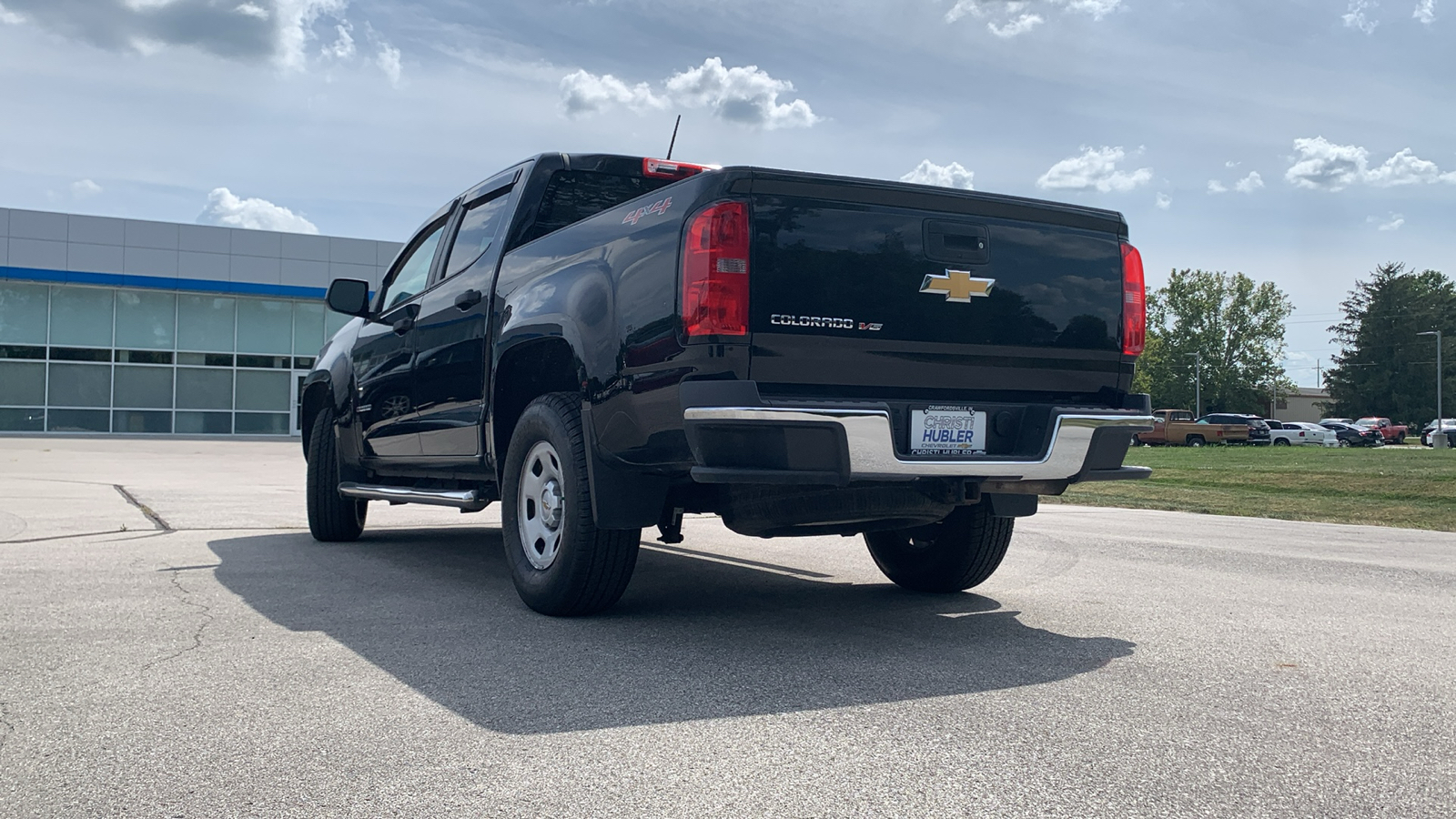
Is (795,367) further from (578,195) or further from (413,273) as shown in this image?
→ (413,273)

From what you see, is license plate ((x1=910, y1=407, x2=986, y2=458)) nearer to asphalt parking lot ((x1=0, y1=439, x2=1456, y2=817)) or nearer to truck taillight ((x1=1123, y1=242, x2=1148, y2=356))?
asphalt parking lot ((x1=0, y1=439, x2=1456, y2=817))

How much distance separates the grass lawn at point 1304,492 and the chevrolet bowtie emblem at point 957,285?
24.6ft

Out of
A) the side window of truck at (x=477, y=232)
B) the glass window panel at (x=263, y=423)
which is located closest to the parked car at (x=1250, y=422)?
the glass window panel at (x=263, y=423)

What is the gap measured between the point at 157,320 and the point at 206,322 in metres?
1.39

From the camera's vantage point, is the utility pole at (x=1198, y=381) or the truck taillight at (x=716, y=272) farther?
the utility pole at (x=1198, y=381)

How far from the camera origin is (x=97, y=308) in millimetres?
36750

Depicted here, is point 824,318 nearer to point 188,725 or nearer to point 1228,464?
point 188,725

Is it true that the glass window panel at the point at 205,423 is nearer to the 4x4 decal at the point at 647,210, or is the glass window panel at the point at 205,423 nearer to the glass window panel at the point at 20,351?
the glass window panel at the point at 20,351

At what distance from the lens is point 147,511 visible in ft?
34.5

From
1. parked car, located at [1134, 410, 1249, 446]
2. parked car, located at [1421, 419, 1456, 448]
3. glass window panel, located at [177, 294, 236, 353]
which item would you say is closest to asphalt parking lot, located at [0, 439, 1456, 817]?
glass window panel, located at [177, 294, 236, 353]

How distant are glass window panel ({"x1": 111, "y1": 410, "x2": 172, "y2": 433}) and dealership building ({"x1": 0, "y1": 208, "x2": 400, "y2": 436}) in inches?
1.6

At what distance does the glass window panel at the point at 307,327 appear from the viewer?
39000 millimetres

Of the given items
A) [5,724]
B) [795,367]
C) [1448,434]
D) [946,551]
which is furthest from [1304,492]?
[1448,434]

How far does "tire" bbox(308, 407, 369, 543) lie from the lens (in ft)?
27.0
